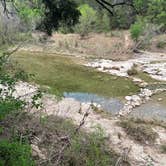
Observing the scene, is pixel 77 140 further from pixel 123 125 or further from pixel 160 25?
pixel 160 25

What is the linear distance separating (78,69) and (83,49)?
8.07 m

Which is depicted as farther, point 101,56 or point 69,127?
point 101,56

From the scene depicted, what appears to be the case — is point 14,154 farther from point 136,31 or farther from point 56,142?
point 136,31

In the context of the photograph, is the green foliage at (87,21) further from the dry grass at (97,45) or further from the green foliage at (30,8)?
the green foliage at (30,8)

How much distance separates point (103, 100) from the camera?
16297 mm

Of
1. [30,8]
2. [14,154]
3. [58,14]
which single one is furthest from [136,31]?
[14,154]

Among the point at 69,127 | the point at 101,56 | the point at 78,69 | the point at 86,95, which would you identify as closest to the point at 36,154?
the point at 69,127

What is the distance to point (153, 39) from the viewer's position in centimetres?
3353

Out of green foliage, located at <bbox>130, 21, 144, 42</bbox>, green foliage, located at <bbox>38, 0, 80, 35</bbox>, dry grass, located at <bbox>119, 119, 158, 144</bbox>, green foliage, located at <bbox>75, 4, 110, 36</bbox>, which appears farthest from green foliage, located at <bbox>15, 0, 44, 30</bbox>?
green foliage, located at <bbox>75, 4, 110, 36</bbox>

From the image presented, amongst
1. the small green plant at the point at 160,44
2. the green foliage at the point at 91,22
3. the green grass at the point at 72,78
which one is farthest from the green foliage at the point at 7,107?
the small green plant at the point at 160,44

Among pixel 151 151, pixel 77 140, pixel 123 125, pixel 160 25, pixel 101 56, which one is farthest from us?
pixel 160 25

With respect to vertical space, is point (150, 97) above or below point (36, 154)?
below

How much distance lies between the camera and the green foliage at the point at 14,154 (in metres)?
5.04

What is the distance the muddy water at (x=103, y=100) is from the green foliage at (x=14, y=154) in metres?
9.09
